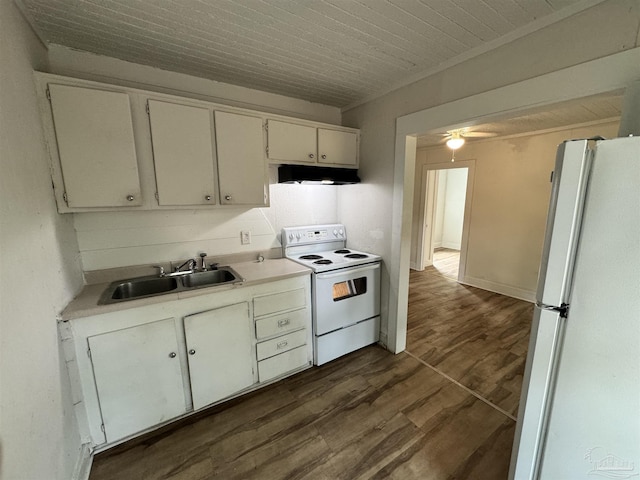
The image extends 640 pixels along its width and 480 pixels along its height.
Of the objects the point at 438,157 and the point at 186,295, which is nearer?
the point at 186,295

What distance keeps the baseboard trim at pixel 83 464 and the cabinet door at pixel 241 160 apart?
1731mm

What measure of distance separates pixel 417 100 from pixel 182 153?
190 cm

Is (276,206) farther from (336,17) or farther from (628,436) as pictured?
(628,436)

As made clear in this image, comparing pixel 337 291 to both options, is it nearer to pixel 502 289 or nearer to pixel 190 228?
pixel 190 228

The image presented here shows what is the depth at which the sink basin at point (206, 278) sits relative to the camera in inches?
84.9

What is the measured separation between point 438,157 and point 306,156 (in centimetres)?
Answer: 331

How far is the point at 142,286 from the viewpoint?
203 centimetres

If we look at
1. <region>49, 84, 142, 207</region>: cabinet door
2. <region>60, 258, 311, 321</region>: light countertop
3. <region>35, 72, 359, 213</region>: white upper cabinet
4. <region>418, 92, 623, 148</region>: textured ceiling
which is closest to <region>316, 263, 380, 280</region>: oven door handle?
<region>60, 258, 311, 321</region>: light countertop

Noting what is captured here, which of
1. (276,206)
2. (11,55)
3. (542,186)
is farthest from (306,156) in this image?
(542,186)

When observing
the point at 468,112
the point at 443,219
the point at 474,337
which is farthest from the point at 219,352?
the point at 443,219

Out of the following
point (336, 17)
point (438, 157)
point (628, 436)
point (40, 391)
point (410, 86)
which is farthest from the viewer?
point (438, 157)

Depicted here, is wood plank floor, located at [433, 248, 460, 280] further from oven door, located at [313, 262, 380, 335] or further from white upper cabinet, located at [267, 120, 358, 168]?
white upper cabinet, located at [267, 120, 358, 168]

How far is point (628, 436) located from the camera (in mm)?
844

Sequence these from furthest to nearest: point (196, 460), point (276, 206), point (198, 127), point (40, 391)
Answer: point (276, 206)
point (198, 127)
point (196, 460)
point (40, 391)
